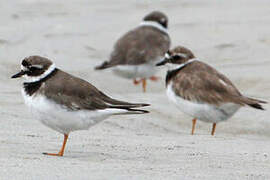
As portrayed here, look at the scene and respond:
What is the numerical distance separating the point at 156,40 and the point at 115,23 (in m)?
2.45

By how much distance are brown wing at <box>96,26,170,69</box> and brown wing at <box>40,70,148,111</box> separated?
4.01 metres

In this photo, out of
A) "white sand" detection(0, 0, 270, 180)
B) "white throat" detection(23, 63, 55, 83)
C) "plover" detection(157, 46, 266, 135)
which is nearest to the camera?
"white sand" detection(0, 0, 270, 180)

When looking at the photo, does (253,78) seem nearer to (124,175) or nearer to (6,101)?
(6,101)

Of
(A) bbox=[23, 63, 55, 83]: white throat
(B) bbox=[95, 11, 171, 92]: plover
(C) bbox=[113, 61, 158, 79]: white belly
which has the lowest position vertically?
(C) bbox=[113, 61, 158, 79]: white belly

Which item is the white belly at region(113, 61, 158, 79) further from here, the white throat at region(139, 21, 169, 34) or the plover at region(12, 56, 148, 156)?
the plover at region(12, 56, 148, 156)

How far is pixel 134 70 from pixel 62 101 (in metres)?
4.53

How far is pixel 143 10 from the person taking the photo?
1308 cm

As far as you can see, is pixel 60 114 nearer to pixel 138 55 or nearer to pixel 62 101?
pixel 62 101

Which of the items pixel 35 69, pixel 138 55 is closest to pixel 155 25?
pixel 138 55

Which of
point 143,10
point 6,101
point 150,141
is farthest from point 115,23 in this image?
point 150,141

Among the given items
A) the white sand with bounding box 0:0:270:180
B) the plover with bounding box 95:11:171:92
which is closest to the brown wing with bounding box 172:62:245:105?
the white sand with bounding box 0:0:270:180

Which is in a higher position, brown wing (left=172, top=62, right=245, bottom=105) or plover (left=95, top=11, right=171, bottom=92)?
brown wing (left=172, top=62, right=245, bottom=105)

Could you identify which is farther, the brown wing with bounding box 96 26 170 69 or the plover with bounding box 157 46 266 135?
the brown wing with bounding box 96 26 170 69

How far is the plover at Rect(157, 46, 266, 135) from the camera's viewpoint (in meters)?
6.47
